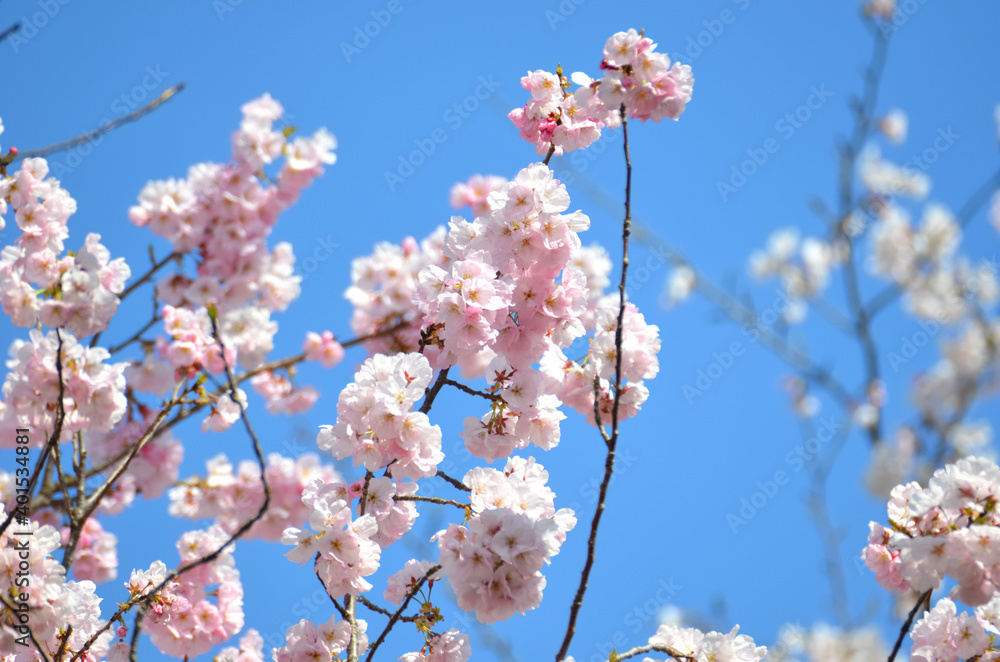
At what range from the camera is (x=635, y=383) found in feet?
6.47

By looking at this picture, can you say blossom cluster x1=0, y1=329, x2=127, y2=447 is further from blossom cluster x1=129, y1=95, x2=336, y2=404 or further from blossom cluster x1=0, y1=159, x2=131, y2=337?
blossom cluster x1=129, y1=95, x2=336, y2=404

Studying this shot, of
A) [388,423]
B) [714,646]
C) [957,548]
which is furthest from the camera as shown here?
[714,646]

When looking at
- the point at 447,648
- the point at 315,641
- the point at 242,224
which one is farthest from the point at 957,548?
the point at 242,224

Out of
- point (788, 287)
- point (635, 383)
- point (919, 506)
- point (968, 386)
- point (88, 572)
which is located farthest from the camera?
point (788, 287)

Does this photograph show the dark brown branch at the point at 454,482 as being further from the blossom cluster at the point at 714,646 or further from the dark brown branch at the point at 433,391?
the blossom cluster at the point at 714,646

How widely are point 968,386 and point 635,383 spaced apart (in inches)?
248

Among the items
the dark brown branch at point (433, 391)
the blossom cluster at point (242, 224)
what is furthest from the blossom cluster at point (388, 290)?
the dark brown branch at point (433, 391)

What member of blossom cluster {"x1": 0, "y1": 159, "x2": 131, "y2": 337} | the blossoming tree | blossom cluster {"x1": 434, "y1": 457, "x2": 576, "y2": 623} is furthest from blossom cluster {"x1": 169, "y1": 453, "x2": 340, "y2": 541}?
blossom cluster {"x1": 434, "y1": 457, "x2": 576, "y2": 623}

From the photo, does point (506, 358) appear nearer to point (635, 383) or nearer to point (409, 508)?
point (635, 383)

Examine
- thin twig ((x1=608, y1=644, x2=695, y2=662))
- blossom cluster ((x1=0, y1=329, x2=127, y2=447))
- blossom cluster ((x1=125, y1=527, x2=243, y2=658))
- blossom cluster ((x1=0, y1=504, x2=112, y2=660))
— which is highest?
blossom cluster ((x1=0, y1=329, x2=127, y2=447))

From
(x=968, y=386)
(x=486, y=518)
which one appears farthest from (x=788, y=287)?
(x=486, y=518)

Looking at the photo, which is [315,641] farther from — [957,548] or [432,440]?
[957,548]

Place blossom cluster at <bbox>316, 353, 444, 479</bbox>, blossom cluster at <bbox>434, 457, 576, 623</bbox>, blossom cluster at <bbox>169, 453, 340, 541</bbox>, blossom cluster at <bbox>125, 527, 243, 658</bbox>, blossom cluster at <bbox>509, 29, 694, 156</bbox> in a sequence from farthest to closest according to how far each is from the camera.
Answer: blossom cluster at <bbox>169, 453, 340, 541</bbox> < blossom cluster at <bbox>125, 527, 243, 658</bbox> < blossom cluster at <bbox>509, 29, 694, 156</bbox> < blossom cluster at <bbox>316, 353, 444, 479</bbox> < blossom cluster at <bbox>434, 457, 576, 623</bbox>

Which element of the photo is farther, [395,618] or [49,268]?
[49,268]
